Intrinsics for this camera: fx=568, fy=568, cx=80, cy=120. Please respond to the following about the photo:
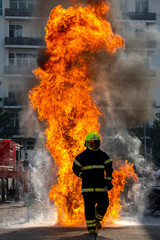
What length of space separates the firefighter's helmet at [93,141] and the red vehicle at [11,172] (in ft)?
46.1

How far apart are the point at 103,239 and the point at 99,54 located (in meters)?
5.93

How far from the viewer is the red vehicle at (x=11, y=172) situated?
2328cm

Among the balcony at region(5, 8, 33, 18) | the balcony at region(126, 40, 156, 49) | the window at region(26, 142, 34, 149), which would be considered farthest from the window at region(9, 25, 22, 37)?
the balcony at region(126, 40, 156, 49)

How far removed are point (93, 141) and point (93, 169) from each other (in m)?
0.47

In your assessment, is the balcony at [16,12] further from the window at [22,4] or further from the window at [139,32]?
the window at [139,32]

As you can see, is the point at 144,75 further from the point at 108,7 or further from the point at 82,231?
the point at 82,231

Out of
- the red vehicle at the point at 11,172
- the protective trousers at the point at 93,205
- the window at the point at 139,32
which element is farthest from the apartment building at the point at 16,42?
the protective trousers at the point at 93,205

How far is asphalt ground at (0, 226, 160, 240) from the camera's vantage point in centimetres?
870

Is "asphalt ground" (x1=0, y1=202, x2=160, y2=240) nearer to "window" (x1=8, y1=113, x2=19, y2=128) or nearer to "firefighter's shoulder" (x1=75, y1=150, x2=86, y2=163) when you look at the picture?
"firefighter's shoulder" (x1=75, y1=150, x2=86, y2=163)

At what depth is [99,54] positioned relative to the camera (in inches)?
526

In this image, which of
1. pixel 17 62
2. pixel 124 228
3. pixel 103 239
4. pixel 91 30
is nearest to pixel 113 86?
pixel 91 30

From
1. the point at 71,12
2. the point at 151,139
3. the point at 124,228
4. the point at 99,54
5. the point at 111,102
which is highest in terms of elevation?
the point at 71,12

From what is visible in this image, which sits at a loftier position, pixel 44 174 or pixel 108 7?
Answer: pixel 108 7

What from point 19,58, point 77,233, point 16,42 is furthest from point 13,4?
point 77,233
